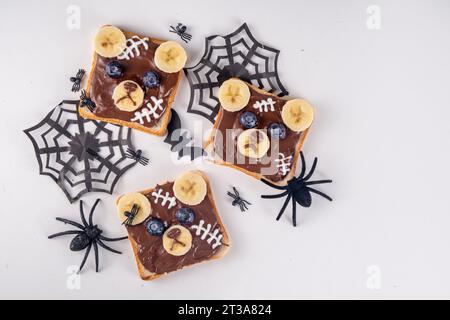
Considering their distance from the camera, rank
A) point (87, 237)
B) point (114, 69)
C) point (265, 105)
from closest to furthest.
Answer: point (114, 69), point (265, 105), point (87, 237)

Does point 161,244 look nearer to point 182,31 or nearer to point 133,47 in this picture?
point 133,47

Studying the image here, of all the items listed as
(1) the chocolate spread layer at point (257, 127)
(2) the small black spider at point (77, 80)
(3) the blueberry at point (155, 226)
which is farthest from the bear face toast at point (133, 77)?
(3) the blueberry at point (155, 226)

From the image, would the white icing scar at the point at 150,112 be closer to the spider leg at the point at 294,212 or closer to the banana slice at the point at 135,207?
the banana slice at the point at 135,207

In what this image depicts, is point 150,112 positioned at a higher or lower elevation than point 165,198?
higher

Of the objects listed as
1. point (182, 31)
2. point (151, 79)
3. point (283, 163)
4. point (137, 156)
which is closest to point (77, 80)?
point (151, 79)

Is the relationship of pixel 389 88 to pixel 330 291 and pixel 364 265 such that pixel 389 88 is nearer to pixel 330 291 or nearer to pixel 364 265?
pixel 364 265
